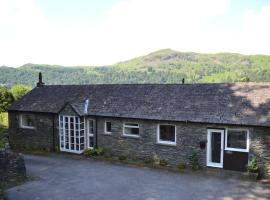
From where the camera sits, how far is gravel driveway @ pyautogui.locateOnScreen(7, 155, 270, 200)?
13.6 m

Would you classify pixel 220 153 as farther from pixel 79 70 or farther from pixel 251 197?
pixel 79 70

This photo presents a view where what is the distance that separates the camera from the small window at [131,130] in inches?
805

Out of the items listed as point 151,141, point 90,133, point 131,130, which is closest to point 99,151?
point 90,133

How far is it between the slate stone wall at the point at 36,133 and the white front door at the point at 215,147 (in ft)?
39.5

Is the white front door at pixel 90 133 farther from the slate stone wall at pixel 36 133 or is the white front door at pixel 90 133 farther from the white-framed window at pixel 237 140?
the white-framed window at pixel 237 140

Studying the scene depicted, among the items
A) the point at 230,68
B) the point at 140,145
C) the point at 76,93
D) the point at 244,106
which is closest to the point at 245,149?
the point at 244,106

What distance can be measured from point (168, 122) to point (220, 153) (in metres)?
3.62

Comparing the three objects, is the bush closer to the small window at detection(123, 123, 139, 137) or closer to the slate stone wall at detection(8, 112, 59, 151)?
the small window at detection(123, 123, 139, 137)

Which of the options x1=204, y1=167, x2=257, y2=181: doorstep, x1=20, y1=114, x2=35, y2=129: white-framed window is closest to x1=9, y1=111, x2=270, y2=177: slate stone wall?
x1=204, y1=167, x2=257, y2=181: doorstep

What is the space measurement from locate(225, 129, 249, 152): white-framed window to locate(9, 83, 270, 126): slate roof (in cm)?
80

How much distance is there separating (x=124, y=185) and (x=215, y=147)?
619 cm

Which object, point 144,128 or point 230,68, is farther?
point 230,68

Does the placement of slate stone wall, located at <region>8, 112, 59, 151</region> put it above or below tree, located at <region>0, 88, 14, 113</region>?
below

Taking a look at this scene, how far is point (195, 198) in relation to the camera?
13.2 metres
